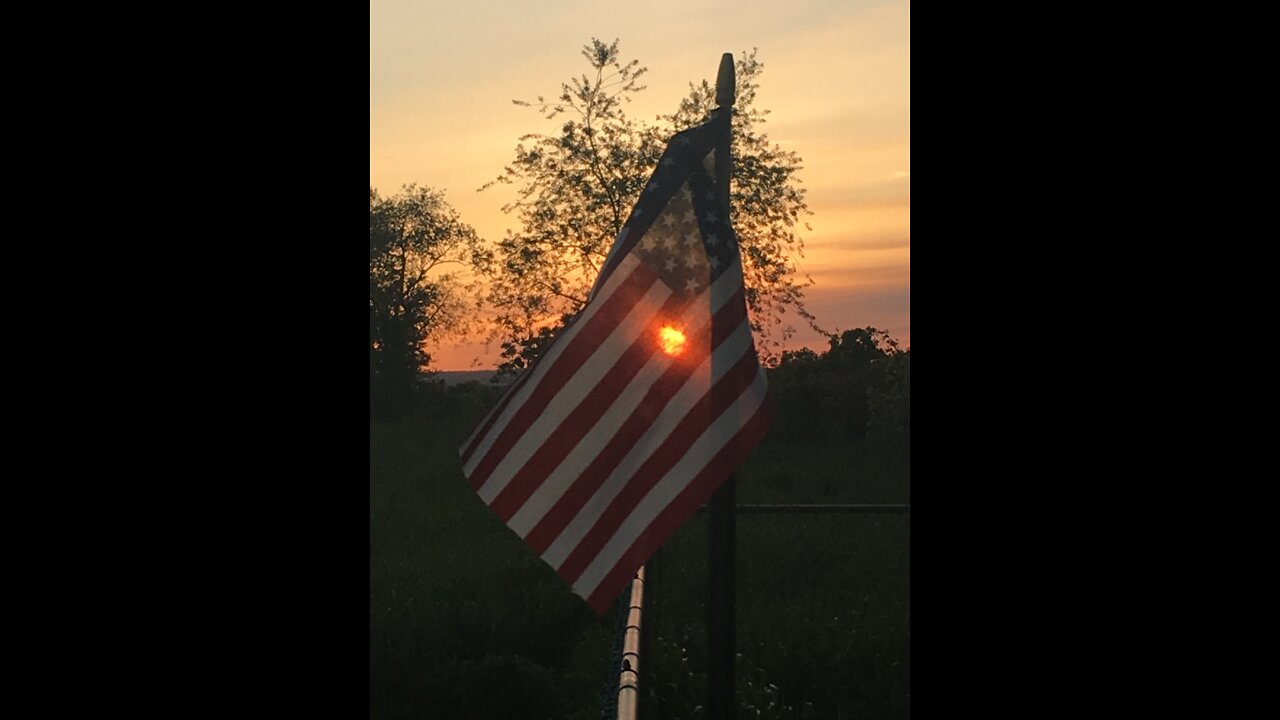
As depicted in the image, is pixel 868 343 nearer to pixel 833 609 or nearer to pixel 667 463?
pixel 833 609

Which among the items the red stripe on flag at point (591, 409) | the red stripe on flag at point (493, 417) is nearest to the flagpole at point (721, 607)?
the red stripe on flag at point (591, 409)

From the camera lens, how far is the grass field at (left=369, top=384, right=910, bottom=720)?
7871mm

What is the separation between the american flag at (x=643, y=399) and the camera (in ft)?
15.8

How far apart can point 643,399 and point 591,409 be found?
237 mm

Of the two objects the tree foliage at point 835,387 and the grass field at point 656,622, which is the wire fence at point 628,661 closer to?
the grass field at point 656,622

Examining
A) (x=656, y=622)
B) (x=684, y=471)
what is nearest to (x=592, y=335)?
(x=684, y=471)

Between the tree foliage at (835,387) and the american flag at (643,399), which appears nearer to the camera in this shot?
the american flag at (643,399)

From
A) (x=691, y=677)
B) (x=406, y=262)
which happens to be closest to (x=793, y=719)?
(x=691, y=677)

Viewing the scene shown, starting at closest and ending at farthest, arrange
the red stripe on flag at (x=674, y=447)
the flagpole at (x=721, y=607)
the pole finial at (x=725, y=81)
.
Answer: the flagpole at (x=721, y=607) → the red stripe on flag at (x=674, y=447) → the pole finial at (x=725, y=81)

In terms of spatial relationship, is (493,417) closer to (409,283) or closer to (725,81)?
(725,81)

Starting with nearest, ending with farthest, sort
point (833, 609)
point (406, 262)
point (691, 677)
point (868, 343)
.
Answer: point (691, 677)
point (833, 609)
point (868, 343)
point (406, 262)

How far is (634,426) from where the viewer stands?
4934 millimetres
